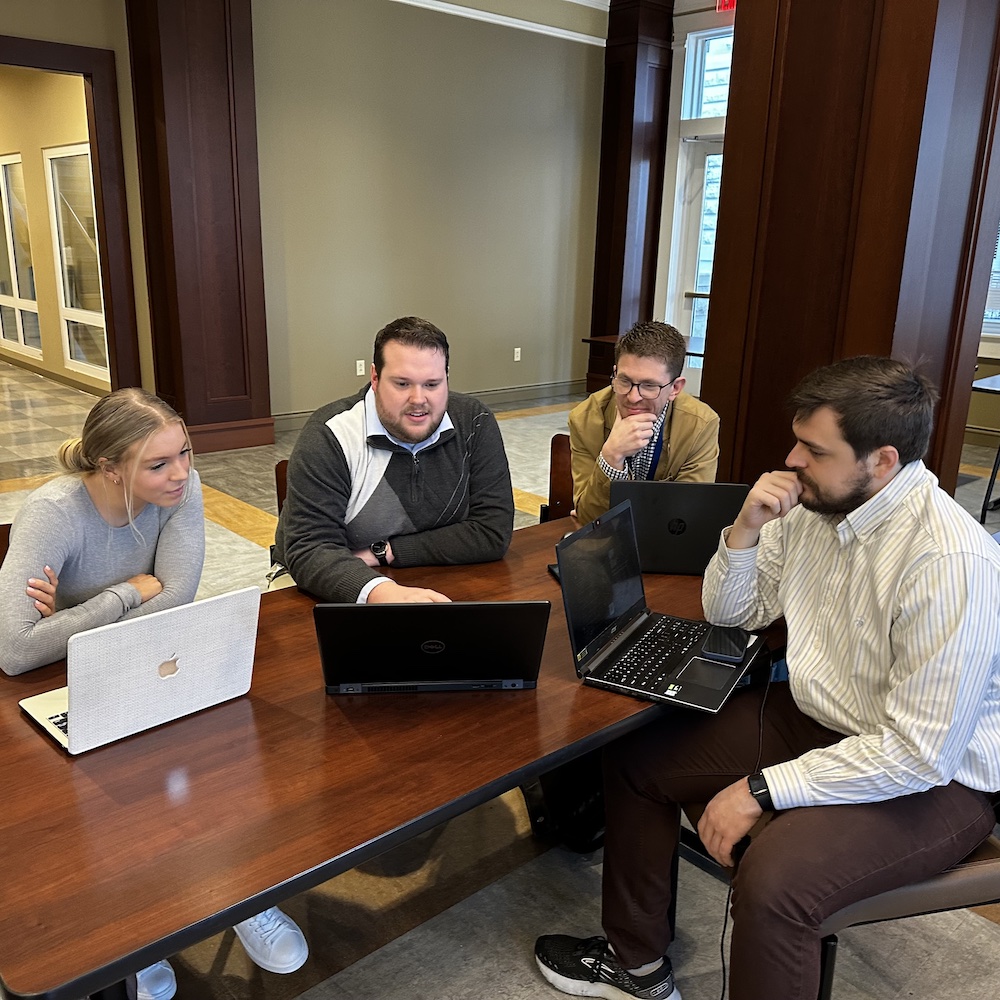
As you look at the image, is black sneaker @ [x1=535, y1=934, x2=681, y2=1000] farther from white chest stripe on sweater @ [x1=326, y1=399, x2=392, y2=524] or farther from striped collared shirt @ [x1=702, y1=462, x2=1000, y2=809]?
white chest stripe on sweater @ [x1=326, y1=399, x2=392, y2=524]

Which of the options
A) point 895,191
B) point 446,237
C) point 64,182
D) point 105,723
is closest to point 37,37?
point 64,182

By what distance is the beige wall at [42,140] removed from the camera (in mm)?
7047

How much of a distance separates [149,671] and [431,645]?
16.2 inches

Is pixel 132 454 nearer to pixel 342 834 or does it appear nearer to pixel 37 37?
pixel 342 834

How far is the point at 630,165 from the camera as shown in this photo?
758cm

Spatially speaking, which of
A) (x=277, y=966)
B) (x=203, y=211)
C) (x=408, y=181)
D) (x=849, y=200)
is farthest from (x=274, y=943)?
(x=408, y=181)

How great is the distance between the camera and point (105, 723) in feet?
4.09

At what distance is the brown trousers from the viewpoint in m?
1.31

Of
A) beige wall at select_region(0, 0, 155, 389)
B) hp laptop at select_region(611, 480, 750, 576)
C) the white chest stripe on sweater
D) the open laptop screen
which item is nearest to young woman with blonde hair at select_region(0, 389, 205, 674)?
the white chest stripe on sweater

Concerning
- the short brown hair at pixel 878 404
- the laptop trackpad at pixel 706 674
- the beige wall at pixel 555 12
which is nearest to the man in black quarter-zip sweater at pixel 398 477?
the laptop trackpad at pixel 706 674

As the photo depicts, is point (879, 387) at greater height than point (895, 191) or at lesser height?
lesser

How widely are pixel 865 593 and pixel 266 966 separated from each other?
4.21 feet

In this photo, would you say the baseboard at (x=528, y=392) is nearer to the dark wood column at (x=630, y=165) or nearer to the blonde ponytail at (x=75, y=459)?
the dark wood column at (x=630, y=165)

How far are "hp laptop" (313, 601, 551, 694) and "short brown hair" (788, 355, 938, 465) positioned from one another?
56cm
